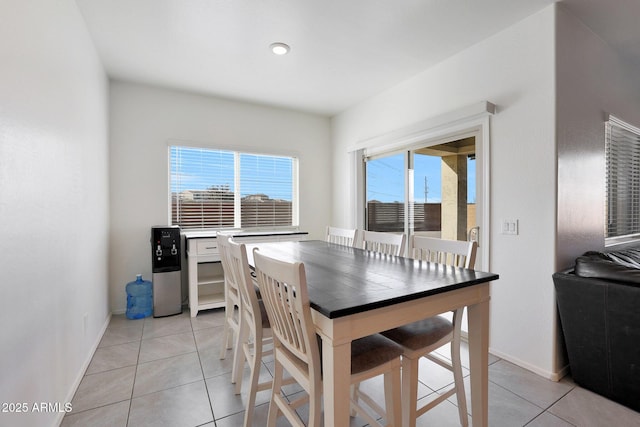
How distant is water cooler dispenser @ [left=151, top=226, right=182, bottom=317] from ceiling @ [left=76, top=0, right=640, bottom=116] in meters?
1.79

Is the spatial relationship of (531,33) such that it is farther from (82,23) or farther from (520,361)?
(82,23)

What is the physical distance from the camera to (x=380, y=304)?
1.11 metres

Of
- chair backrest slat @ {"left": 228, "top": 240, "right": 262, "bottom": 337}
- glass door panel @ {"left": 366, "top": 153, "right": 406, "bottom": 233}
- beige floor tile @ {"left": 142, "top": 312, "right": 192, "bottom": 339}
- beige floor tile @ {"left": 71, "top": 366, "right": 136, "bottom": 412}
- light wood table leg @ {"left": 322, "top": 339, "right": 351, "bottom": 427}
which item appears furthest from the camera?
glass door panel @ {"left": 366, "top": 153, "right": 406, "bottom": 233}

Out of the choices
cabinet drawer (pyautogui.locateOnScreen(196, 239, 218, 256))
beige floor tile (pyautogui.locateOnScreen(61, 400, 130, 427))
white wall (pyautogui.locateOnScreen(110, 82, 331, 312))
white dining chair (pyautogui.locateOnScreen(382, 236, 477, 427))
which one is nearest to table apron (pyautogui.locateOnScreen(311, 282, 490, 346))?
white dining chair (pyautogui.locateOnScreen(382, 236, 477, 427))

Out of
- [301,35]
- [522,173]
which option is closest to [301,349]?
[522,173]

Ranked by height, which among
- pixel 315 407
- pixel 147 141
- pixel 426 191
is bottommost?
pixel 315 407

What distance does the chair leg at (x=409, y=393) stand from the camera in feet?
4.57

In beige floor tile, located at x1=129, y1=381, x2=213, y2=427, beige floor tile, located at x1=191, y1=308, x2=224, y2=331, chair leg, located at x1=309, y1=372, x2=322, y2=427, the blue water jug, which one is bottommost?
beige floor tile, located at x1=191, y1=308, x2=224, y2=331

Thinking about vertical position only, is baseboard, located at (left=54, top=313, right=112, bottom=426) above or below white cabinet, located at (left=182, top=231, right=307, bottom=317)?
below

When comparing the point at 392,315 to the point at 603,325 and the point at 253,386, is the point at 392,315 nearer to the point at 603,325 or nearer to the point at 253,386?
the point at 253,386

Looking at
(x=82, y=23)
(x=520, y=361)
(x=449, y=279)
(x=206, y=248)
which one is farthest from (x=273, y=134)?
(x=520, y=361)

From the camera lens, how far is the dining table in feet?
3.46

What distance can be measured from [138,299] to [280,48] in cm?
305

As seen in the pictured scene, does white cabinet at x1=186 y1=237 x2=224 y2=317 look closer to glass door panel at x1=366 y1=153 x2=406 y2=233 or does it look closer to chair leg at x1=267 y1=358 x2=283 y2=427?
chair leg at x1=267 y1=358 x2=283 y2=427
